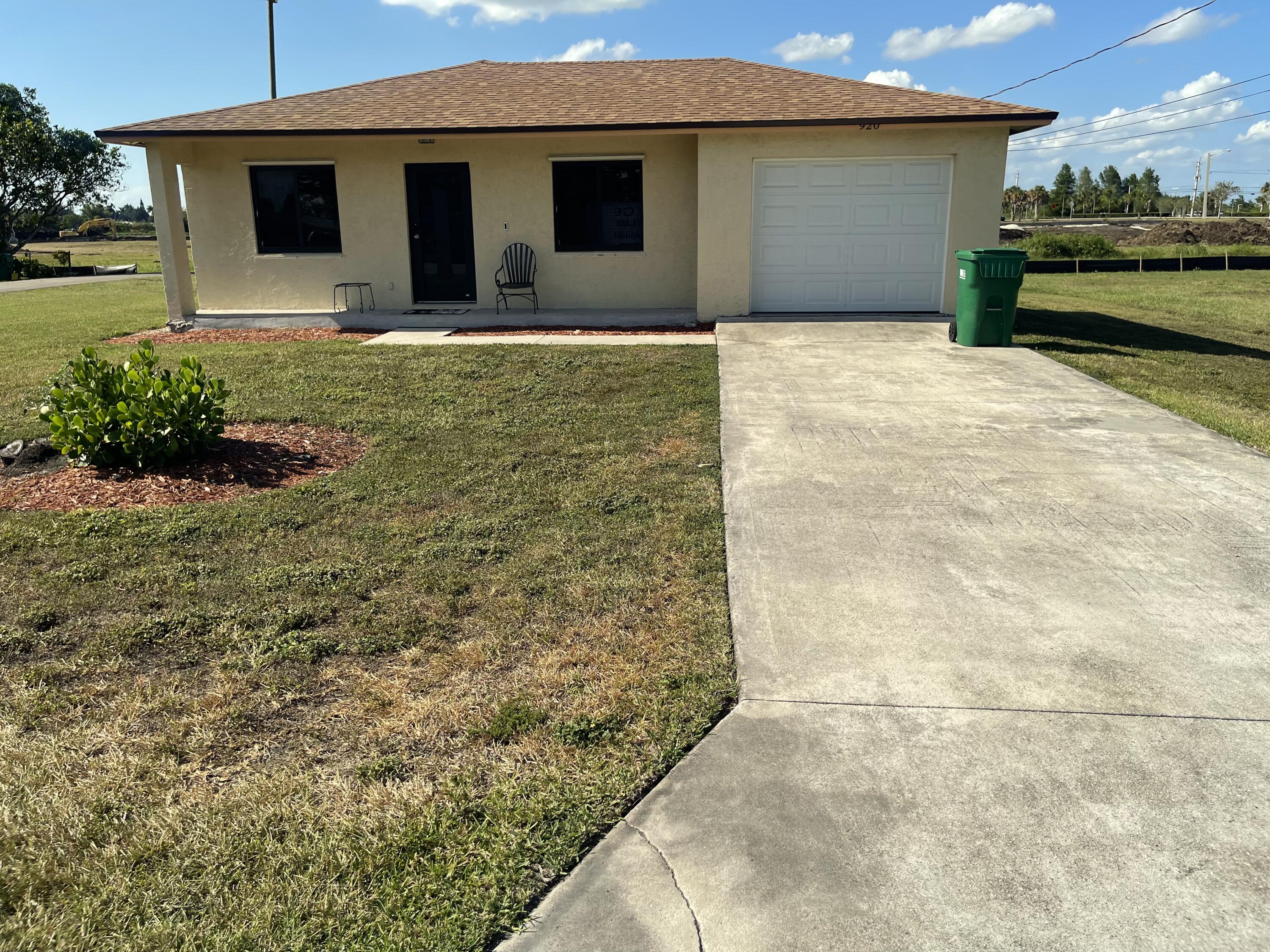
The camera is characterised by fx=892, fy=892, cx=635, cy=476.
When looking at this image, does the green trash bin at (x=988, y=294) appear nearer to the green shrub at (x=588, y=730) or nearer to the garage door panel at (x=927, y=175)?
the garage door panel at (x=927, y=175)

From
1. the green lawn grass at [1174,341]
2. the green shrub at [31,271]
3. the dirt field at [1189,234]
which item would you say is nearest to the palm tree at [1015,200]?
the dirt field at [1189,234]

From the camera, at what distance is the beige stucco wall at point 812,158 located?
13.0 meters

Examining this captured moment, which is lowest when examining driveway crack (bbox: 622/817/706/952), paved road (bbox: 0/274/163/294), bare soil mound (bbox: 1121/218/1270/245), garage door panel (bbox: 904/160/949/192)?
driveway crack (bbox: 622/817/706/952)

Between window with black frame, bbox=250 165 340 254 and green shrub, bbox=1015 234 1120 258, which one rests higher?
window with black frame, bbox=250 165 340 254

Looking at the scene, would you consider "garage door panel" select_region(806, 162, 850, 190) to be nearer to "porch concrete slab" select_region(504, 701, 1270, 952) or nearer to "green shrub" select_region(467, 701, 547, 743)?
"porch concrete slab" select_region(504, 701, 1270, 952)

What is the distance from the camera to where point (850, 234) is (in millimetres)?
13664

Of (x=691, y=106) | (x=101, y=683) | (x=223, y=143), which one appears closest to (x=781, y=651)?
(x=101, y=683)

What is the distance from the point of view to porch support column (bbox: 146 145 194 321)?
1382 centimetres

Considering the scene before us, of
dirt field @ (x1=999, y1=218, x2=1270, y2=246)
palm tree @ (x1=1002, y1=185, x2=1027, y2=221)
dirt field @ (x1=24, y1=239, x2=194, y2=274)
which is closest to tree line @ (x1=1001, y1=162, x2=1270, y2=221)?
palm tree @ (x1=1002, y1=185, x2=1027, y2=221)

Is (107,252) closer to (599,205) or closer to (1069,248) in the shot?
(599,205)

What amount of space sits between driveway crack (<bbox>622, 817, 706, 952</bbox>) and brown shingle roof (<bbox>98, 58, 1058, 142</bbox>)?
11745mm

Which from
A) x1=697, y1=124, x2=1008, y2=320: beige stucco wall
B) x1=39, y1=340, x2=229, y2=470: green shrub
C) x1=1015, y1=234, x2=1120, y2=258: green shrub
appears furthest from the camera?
x1=1015, y1=234, x2=1120, y2=258: green shrub

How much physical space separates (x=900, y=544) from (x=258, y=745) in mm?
3381

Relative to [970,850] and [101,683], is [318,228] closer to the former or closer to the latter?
[101,683]
